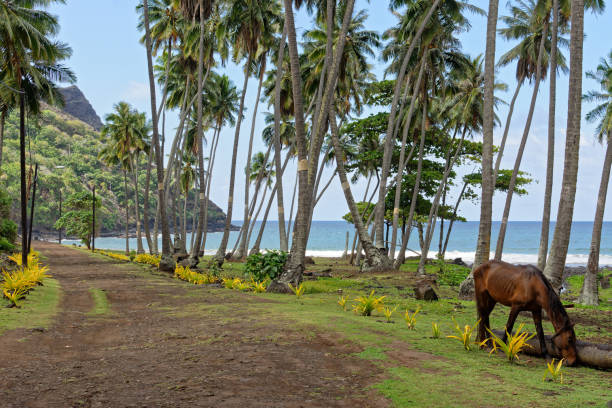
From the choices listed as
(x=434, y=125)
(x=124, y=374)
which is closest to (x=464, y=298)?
(x=124, y=374)

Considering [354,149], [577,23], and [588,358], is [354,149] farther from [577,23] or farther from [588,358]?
[588,358]

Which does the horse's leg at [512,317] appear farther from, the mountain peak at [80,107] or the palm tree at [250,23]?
the mountain peak at [80,107]

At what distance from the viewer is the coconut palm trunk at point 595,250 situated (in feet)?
56.2

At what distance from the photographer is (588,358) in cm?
645

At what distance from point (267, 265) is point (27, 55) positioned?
598 inches

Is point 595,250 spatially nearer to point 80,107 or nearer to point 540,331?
point 540,331

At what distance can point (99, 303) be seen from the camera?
13.2 metres

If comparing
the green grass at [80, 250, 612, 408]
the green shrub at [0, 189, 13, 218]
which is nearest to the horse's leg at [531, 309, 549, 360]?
the green grass at [80, 250, 612, 408]

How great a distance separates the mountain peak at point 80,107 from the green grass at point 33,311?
164 m

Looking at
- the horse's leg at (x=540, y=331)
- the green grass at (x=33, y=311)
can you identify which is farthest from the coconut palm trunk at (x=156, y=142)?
the horse's leg at (x=540, y=331)

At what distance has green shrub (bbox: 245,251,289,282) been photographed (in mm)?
17234

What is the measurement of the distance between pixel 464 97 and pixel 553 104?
12.9 meters

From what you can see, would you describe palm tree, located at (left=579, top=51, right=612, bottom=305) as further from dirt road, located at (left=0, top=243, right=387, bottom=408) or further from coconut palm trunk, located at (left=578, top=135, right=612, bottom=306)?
dirt road, located at (left=0, top=243, right=387, bottom=408)

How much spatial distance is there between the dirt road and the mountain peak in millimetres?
169936
